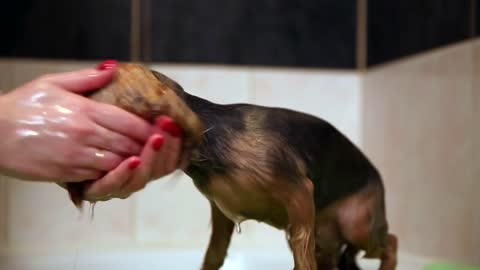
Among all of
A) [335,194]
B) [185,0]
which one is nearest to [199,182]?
[335,194]

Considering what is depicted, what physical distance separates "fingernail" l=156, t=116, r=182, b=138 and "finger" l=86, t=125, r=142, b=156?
0.02 metres

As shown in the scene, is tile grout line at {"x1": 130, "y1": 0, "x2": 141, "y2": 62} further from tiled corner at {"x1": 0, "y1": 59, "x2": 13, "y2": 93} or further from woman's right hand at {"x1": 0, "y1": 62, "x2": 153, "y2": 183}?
woman's right hand at {"x1": 0, "y1": 62, "x2": 153, "y2": 183}

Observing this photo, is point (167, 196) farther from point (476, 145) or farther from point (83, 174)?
point (83, 174)

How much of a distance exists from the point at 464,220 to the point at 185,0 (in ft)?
1.88

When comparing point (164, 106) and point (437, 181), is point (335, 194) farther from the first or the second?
point (437, 181)

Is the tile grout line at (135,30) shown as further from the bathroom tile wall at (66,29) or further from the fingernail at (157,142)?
the fingernail at (157,142)

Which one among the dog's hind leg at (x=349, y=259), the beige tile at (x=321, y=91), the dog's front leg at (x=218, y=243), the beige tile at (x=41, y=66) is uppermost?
the beige tile at (x=41, y=66)

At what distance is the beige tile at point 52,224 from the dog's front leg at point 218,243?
25 centimetres

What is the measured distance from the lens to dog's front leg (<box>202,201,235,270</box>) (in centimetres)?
56

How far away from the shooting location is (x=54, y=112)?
16.6 inches

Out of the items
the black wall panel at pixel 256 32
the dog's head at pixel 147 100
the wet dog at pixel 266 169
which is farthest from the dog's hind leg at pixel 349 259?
the black wall panel at pixel 256 32

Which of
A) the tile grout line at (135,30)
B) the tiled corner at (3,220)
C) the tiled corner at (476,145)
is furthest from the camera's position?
the tile grout line at (135,30)

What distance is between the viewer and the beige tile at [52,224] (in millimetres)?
840

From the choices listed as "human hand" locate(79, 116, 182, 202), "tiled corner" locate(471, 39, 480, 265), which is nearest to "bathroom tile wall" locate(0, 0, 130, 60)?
"tiled corner" locate(471, 39, 480, 265)
